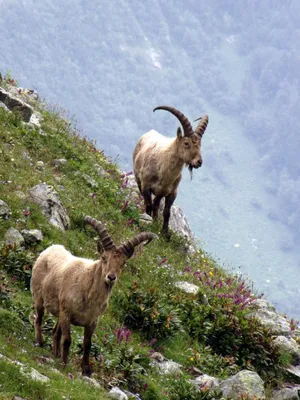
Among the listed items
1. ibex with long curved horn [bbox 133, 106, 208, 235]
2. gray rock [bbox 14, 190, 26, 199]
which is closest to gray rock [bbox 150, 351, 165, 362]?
gray rock [bbox 14, 190, 26, 199]

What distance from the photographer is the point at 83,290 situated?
12289mm

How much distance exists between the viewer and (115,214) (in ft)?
68.6

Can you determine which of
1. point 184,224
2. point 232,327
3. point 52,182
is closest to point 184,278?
point 232,327

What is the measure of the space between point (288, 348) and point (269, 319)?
1458 millimetres

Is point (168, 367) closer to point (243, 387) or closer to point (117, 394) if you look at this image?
point (243, 387)

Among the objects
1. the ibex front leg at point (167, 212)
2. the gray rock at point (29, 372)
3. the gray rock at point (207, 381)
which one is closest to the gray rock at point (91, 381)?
the gray rock at point (29, 372)

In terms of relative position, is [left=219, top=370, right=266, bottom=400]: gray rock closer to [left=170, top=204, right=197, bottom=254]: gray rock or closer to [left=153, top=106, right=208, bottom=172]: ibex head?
[left=153, top=106, right=208, bottom=172]: ibex head

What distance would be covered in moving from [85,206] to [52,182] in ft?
3.54

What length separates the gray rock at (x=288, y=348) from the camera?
699 inches

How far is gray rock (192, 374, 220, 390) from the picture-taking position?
14.7m

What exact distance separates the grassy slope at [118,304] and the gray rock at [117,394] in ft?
1.29

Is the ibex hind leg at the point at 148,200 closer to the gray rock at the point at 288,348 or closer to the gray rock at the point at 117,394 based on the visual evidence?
the gray rock at the point at 288,348

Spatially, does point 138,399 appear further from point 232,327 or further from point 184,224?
point 184,224

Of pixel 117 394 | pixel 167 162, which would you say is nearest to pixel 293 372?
pixel 117 394
